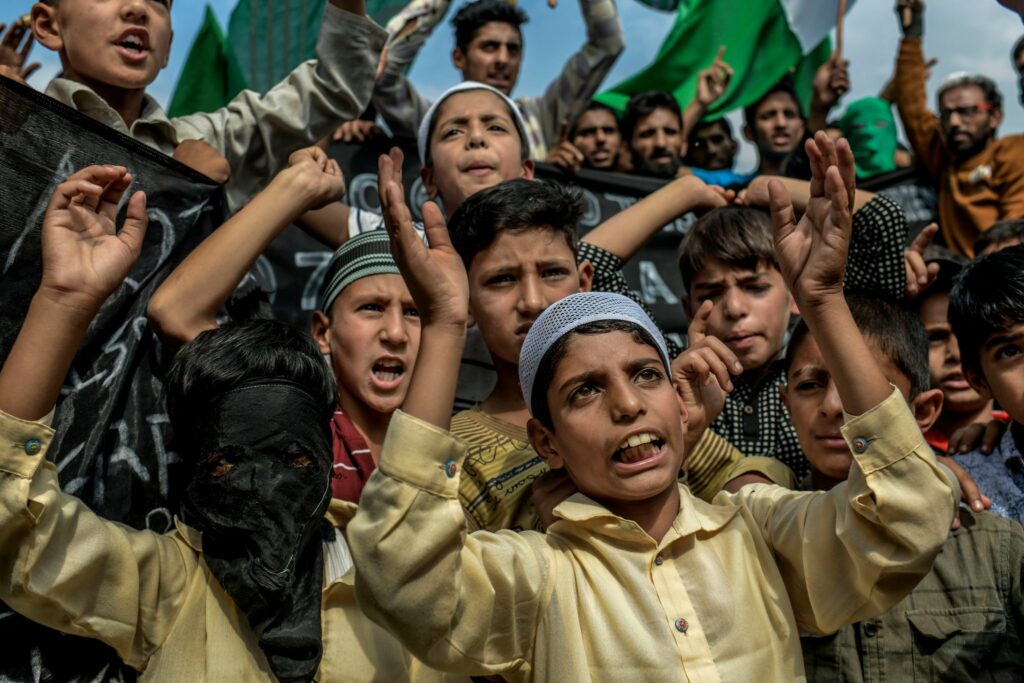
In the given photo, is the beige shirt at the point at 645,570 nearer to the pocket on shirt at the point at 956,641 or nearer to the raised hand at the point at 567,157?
the pocket on shirt at the point at 956,641

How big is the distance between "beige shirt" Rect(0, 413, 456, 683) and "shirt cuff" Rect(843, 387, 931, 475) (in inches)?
43.4

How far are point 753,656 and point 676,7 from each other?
6.43m

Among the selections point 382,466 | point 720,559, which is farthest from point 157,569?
point 720,559

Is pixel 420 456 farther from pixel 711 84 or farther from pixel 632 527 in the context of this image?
pixel 711 84

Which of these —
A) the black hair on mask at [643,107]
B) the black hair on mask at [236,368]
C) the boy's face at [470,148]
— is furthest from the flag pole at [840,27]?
the black hair on mask at [236,368]

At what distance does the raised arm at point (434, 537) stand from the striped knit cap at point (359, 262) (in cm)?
135

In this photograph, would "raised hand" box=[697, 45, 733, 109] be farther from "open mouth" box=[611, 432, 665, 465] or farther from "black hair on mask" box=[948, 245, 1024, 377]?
"open mouth" box=[611, 432, 665, 465]

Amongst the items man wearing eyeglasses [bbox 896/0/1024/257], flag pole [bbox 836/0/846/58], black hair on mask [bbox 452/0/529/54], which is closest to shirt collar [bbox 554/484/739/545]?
man wearing eyeglasses [bbox 896/0/1024/257]

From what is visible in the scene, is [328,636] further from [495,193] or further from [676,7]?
[676,7]

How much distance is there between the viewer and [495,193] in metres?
3.65

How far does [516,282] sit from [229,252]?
86 cm

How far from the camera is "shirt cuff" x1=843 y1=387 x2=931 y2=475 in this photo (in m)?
2.27

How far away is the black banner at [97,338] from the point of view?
3.02 m

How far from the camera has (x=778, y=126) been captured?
677 centimetres
